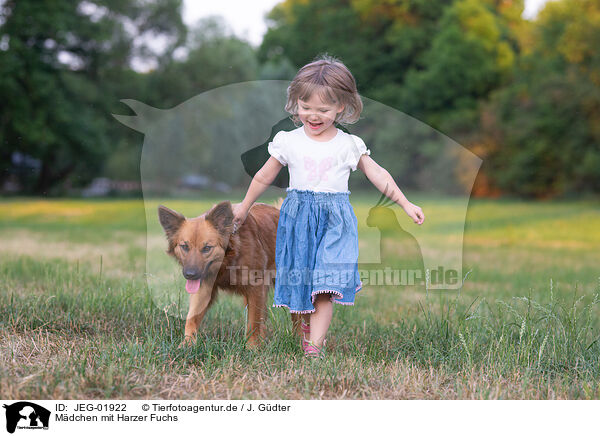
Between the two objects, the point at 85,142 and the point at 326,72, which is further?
the point at 85,142

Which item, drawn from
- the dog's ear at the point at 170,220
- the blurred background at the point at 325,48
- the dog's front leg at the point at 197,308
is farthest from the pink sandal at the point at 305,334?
the blurred background at the point at 325,48

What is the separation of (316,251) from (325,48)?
1959 centimetres

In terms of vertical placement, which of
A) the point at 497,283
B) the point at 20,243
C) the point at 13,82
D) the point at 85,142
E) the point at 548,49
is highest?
the point at 548,49

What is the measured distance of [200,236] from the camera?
3.24 metres

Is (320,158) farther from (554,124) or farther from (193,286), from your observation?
(554,124)

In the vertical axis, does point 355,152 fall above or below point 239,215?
above

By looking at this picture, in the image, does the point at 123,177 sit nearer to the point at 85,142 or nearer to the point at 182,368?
the point at 85,142

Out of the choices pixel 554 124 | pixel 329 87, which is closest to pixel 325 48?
pixel 554 124

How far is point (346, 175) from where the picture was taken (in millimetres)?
3357

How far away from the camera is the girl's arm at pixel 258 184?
11.2 ft

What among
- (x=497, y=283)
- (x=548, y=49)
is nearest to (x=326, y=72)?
(x=497, y=283)

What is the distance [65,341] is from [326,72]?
219cm
